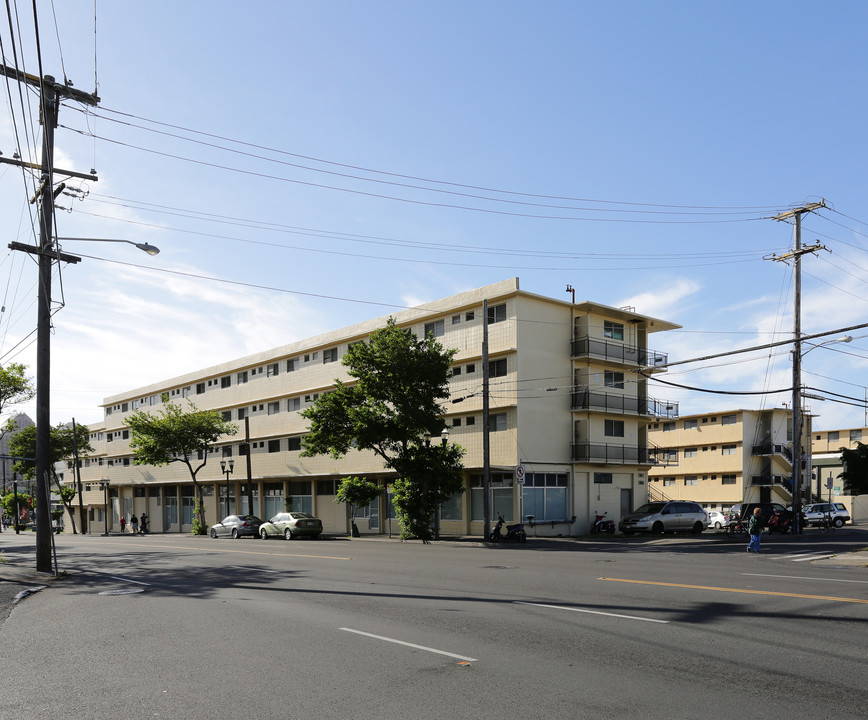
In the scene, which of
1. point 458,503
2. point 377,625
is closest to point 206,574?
point 377,625

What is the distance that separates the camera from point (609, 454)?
40.6 metres

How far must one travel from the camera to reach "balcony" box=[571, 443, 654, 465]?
39344mm

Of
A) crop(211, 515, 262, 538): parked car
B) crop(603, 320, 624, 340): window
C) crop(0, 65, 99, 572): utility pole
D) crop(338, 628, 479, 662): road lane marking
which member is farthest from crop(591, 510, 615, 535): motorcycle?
crop(338, 628, 479, 662): road lane marking

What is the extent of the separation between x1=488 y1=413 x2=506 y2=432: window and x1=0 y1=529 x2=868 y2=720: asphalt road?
68.2ft

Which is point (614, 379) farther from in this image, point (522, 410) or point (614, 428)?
point (522, 410)

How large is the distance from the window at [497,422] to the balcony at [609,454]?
4.41 meters

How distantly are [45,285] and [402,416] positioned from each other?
669 inches

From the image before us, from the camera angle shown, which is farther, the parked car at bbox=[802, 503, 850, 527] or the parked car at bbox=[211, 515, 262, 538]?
the parked car at bbox=[802, 503, 850, 527]

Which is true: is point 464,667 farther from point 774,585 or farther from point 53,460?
point 53,460

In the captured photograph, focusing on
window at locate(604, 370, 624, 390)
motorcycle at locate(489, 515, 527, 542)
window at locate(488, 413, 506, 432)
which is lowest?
motorcycle at locate(489, 515, 527, 542)

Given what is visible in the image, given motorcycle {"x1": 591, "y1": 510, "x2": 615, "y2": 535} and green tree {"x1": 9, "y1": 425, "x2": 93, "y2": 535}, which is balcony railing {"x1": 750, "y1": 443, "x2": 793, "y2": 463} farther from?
green tree {"x1": 9, "y1": 425, "x2": 93, "y2": 535}

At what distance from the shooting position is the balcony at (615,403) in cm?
3956

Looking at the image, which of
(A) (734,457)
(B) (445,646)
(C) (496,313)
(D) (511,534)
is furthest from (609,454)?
(B) (445,646)

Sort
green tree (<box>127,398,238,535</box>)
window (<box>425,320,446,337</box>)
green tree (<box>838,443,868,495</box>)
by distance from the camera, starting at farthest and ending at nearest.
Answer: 1. green tree (<box>838,443,868,495</box>)
2. green tree (<box>127,398,238,535</box>)
3. window (<box>425,320,446,337</box>)
